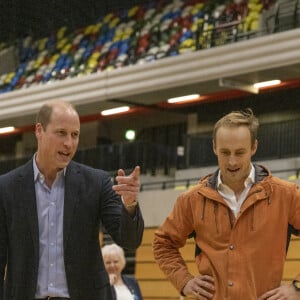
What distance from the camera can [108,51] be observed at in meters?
19.0

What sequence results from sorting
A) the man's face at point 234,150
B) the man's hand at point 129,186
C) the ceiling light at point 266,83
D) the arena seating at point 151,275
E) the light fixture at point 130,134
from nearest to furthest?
the man's hand at point 129,186 → the man's face at point 234,150 → the ceiling light at point 266,83 → the arena seating at point 151,275 → the light fixture at point 130,134

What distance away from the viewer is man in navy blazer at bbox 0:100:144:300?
13.0 ft

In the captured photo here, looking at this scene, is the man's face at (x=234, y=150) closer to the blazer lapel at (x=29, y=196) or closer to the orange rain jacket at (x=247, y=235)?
the orange rain jacket at (x=247, y=235)

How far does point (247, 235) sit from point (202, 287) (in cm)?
33

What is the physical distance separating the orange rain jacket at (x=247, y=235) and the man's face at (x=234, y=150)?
13 cm

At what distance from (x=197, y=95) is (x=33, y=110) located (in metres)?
3.76

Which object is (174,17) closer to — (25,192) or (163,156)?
(163,156)

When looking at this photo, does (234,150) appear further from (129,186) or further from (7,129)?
(7,129)

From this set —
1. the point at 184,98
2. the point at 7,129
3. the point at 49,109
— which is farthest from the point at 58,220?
the point at 7,129

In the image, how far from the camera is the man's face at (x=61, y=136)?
13.0ft

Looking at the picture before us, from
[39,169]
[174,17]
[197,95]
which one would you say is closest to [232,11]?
[197,95]

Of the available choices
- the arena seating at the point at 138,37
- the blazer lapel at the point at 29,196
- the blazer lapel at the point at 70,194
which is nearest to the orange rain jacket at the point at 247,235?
the blazer lapel at the point at 70,194

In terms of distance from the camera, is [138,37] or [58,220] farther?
[138,37]

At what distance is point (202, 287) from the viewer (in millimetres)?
3996
